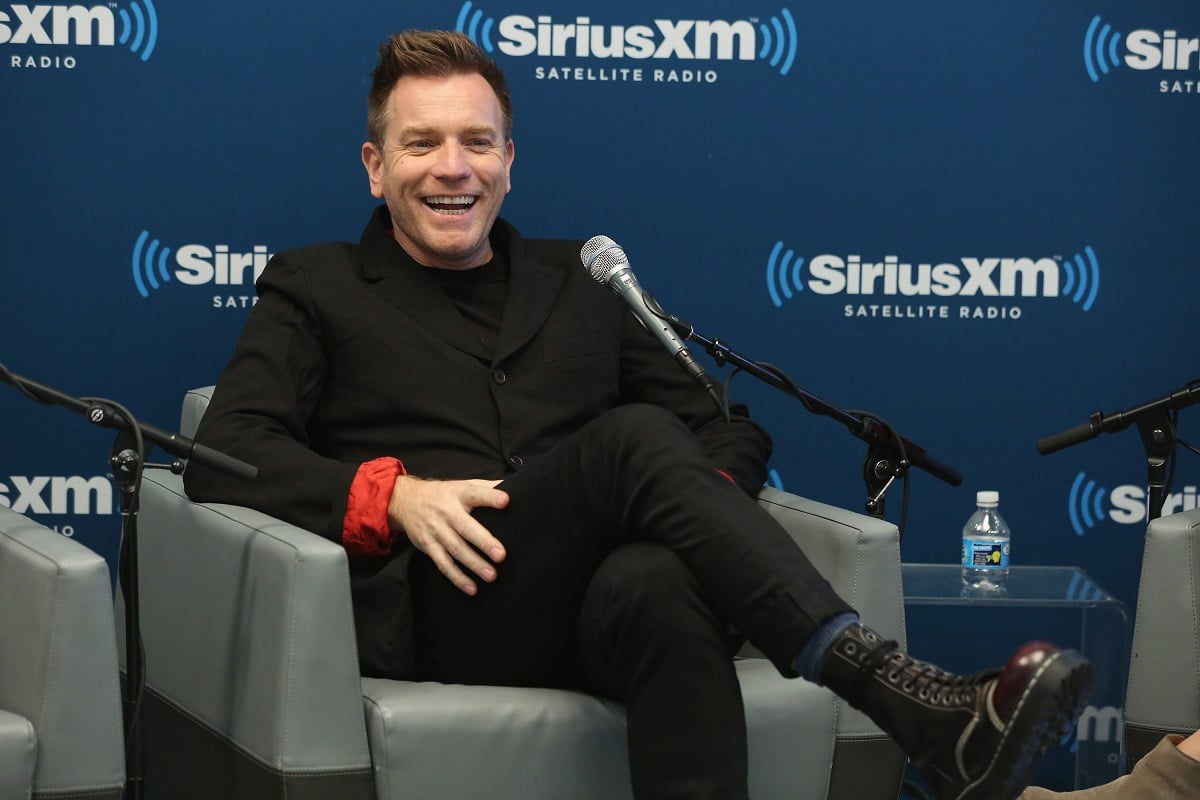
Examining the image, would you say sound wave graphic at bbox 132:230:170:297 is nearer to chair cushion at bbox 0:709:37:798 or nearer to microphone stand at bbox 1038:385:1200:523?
chair cushion at bbox 0:709:37:798

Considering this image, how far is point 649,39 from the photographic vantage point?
10.8 ft

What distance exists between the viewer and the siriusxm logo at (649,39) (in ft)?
10.8

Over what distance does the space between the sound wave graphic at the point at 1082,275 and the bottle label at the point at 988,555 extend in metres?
0.63

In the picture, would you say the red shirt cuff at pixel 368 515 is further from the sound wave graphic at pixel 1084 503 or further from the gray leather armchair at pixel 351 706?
the sound wave graphic at pixel 1084 503

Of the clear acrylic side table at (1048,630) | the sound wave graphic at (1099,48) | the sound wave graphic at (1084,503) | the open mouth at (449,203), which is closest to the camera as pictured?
the open mouth at (449,203)

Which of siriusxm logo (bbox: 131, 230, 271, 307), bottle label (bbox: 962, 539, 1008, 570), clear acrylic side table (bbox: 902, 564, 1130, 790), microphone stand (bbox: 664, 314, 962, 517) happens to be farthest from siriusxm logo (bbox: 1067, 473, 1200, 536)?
siriusxm logo (bbox: 131, 230, 271, 307)

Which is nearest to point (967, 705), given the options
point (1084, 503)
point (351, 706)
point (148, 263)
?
point (351, 706)

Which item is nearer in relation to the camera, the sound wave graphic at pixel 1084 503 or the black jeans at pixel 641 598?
the black jeans at pixel 641 598

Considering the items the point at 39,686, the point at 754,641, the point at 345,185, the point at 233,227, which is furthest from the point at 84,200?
the point at 754,641

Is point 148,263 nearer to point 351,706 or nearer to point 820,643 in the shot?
point 351,706

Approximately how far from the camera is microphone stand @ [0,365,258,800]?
6.67 ft

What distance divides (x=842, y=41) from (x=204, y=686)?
6.29 feet

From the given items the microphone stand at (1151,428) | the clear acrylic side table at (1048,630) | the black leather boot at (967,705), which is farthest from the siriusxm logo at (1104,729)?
the black leather boot at (967,705)

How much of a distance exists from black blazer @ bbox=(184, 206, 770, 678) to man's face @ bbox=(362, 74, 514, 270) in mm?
86
